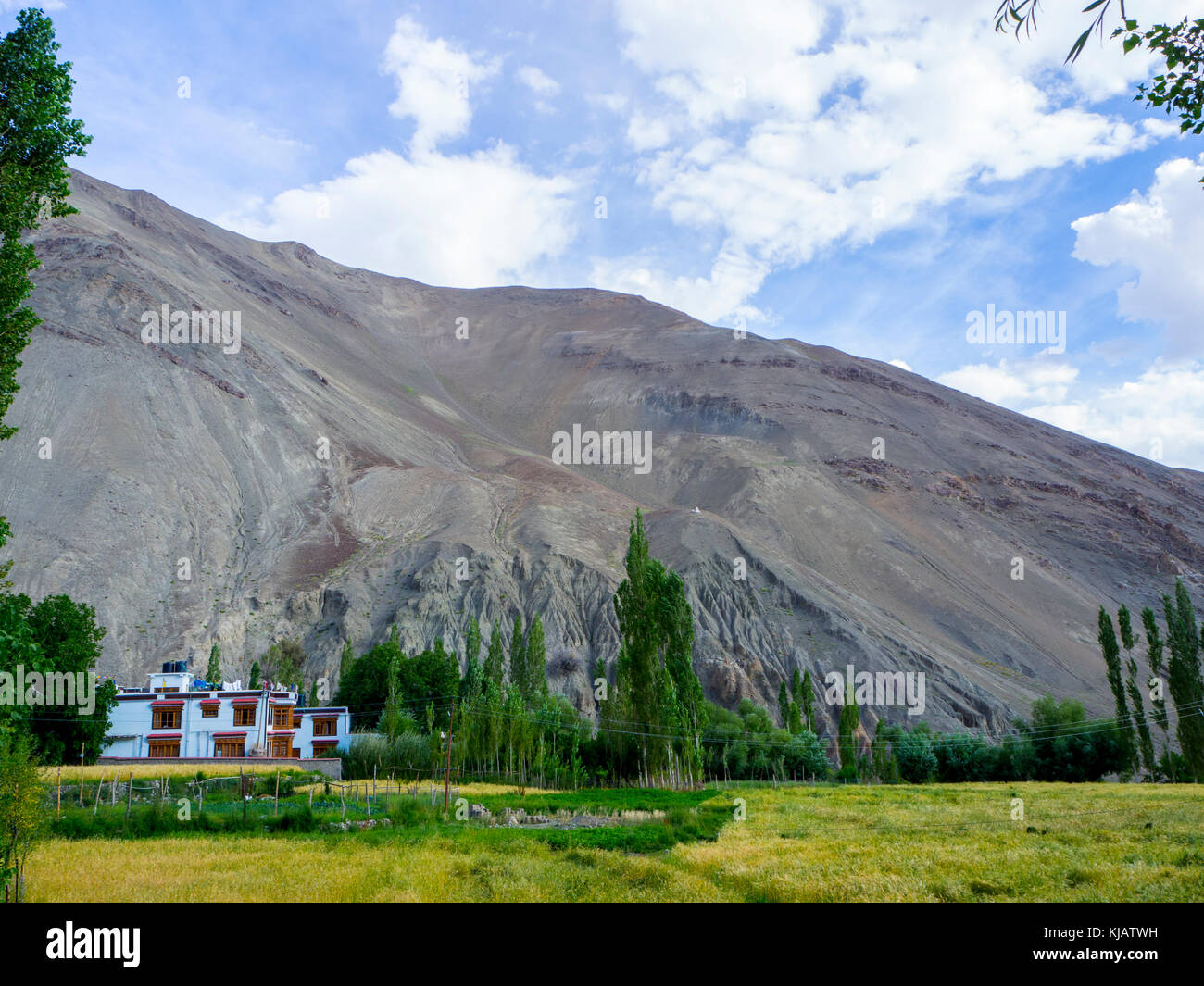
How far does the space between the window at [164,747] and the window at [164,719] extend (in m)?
0.87

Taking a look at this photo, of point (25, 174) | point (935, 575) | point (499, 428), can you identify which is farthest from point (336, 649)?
point (499, 428)

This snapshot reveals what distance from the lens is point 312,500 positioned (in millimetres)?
111250

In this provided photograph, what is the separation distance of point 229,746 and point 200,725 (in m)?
2.51

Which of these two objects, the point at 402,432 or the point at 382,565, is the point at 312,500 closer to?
the point at 382,565

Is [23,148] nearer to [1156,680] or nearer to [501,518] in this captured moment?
[1156,680]

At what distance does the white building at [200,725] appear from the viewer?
53.6m

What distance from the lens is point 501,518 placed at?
11662cm

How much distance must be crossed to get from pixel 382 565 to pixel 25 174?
88.3 m
